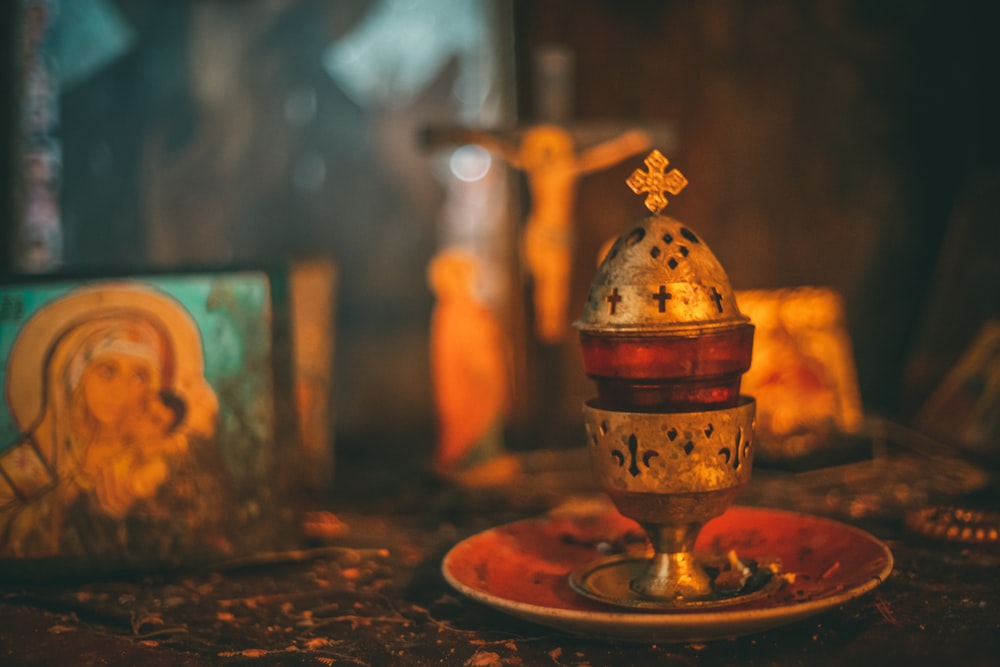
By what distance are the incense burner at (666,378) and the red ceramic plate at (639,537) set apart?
21cm

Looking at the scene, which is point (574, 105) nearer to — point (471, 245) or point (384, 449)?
point (471, 245)

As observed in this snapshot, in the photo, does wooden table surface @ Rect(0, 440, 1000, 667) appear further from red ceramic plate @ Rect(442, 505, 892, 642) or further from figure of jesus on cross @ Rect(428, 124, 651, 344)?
figure of jesus on cross @ Rect(428, 124, 651, 344)

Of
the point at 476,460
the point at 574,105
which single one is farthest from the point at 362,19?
the point at 476,460

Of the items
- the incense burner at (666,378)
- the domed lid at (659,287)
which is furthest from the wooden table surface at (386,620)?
the domed lid at (659,287)

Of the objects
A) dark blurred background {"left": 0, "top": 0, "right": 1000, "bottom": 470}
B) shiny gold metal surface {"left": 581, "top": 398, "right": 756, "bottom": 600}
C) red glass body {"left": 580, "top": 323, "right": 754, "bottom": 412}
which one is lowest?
shiny gold metal surface {"left": 581, "top": 398, "right": 756, "bottom": 600}

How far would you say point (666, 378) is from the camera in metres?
2.79

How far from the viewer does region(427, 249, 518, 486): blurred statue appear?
17.1 feet

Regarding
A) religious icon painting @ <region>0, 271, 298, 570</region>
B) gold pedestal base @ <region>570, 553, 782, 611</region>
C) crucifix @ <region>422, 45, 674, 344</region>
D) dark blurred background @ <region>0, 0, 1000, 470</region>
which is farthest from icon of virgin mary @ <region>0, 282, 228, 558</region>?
dark blurred background @ <region>0, 0, 1000, 470</region>

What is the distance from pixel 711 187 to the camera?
253 inches

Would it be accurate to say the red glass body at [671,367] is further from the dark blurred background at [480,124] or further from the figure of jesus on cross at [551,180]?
the dark blurred background at [480,124]

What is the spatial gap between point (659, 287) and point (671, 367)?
0.22 meters

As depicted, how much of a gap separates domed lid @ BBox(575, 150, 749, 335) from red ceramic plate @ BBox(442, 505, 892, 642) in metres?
0.76

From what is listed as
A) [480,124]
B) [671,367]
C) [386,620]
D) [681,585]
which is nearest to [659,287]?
[671,367]

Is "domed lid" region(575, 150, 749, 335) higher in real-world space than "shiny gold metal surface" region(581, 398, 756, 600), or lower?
higher
